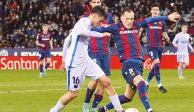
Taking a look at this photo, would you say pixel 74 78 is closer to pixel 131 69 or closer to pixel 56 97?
pixel 131 69

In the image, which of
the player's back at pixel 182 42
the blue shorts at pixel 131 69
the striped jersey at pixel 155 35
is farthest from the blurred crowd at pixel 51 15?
the blue shorts at pixel 131 69

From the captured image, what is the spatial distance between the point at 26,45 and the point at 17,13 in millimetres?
4398

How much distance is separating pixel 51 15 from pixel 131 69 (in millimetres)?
31788

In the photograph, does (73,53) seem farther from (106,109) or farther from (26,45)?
(26,45)

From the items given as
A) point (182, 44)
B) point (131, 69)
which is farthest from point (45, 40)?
point (131, 69)

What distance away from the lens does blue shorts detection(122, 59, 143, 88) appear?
14203 mm

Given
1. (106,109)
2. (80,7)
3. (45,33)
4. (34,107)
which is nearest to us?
(106,109)

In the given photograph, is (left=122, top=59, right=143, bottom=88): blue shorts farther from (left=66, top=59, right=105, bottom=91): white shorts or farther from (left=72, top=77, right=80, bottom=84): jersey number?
(left=72, top=77, right=80, bottom=84): jersey number

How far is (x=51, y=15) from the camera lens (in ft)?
150

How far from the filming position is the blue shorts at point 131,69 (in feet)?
46.6

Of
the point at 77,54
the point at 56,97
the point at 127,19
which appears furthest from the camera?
the point at 56,97

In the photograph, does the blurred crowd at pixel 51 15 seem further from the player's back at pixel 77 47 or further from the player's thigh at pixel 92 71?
the player's back at pixel 77 47

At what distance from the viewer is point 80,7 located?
145 feet

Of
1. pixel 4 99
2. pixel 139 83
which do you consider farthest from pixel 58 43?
pixel 139 83
